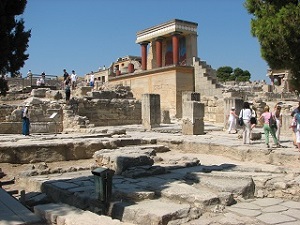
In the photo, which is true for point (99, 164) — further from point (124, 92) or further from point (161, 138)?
point (124, 92)

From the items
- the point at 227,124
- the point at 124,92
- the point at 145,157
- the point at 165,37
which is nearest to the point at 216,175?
the point at 145,157

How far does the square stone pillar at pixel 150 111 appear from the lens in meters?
16.5

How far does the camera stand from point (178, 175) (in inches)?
258

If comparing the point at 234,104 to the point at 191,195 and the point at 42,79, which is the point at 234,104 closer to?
the point at 191,195

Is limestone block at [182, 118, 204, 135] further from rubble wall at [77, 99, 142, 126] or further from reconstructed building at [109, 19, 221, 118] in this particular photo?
reconstructed building at [109, 19, 221, 118]

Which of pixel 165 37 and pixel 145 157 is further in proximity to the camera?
pixel 165 37

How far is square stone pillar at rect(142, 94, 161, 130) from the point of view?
16.5 m

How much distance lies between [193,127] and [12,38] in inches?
388

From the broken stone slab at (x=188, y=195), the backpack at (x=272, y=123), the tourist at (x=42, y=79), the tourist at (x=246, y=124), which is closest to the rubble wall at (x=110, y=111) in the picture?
the tourist at (x=42, y=79)

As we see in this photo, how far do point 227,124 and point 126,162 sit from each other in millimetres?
9838

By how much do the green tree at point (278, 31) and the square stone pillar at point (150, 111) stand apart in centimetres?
947

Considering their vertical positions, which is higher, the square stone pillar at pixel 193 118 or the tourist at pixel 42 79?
the tourist at pixel 42 79

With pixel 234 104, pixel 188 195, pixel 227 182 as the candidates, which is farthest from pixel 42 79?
pixel 188 195

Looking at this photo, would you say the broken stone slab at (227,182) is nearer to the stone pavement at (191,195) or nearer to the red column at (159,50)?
the stone pavement at (191,195)
